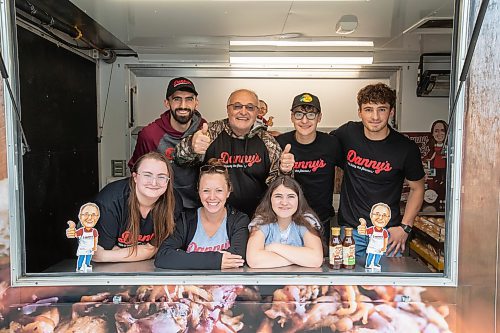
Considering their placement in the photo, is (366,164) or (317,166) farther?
(317,166)

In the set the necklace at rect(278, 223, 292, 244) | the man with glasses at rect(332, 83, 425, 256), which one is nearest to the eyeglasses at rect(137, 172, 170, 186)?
the necklace at rect(278, 223, 292, 244)

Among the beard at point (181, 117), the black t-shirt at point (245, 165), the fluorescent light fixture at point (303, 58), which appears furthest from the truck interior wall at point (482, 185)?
the fluorescent light fixture at point (303, 58)

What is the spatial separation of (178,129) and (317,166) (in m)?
1.03

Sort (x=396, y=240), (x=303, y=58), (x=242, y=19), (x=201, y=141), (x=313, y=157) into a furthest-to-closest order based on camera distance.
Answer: (x=303, y=58)
(x=242, y=19)
(x=313, y=157)
(x=396, y=240)
(x=201, y=141)

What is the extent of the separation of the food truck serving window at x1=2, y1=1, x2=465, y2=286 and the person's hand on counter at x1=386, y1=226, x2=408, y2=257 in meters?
0.09

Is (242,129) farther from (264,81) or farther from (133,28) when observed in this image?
(264,81)

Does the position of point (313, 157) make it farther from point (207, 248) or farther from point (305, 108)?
point (207, 248)

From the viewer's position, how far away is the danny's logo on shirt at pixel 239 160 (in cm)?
323

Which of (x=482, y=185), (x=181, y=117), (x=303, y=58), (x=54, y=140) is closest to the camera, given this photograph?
(x=482, y=185)

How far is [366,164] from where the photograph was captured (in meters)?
3.24

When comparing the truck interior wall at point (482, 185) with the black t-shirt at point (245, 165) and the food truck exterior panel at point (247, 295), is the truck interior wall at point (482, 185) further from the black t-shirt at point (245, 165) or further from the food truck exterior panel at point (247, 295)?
the black t-shirt at point (245, 165)

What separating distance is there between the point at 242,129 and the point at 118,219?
3.21ft

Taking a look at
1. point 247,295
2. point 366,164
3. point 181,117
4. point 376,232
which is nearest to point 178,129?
point 181,117

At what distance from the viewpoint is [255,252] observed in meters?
2.52
